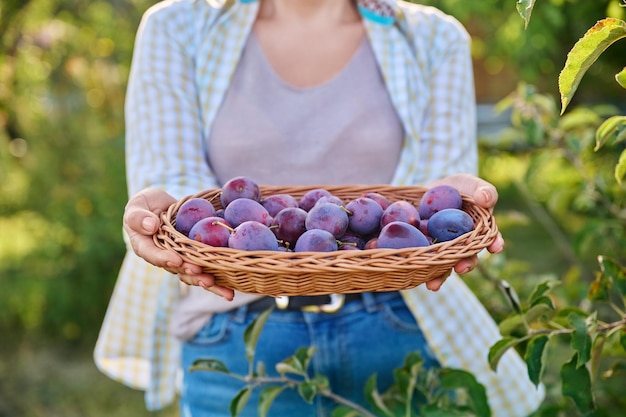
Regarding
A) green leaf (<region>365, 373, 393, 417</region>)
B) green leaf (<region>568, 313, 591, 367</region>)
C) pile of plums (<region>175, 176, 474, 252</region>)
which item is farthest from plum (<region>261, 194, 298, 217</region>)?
green leaf (<region>568, 313, 591, 367</region>)

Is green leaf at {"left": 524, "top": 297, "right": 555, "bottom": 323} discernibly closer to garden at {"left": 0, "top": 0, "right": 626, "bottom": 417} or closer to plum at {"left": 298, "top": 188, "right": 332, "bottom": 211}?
plum at {"left": 298, "top": 188, "right": 332, "bottom": 211}

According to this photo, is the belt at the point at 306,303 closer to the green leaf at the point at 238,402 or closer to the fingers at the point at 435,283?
the green leaf at the point at 238,402

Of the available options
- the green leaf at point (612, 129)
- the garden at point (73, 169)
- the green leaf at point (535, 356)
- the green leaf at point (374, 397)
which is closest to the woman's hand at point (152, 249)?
the green leaf at point (374, 397)

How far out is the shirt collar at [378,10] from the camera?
4.74 ft

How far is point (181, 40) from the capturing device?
4.66 feet

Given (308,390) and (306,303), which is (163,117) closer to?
(306,303)

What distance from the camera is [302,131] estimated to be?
139cm

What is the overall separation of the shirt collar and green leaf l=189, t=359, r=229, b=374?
2.08ft

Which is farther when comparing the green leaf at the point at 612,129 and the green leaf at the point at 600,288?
the green leaf at the point at 600,288

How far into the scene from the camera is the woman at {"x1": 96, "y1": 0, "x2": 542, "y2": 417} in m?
1.35

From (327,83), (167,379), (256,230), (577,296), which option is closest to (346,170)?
(327,83)

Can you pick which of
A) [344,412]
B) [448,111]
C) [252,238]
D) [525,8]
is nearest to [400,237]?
[252,238]

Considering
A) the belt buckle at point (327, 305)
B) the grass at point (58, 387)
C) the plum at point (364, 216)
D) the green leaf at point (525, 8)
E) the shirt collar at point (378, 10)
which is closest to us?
the green leaf at point (525, 8)

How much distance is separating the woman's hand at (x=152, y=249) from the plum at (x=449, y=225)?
0.28 metres
